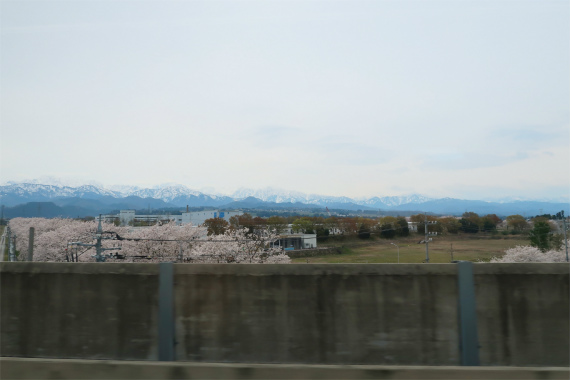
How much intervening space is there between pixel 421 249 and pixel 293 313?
116 metres

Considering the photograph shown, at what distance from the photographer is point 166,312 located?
5.15 m

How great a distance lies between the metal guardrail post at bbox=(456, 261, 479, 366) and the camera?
191 inches

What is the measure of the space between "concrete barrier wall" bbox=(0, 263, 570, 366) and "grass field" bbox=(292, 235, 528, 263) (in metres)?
84.3

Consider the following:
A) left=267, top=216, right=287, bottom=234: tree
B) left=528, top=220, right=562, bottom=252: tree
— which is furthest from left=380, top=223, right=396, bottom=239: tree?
left=528, top=220, right=562, bottom=252: tree

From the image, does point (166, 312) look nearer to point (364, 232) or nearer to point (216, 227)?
point (216, 227)

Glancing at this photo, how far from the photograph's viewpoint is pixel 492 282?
5.04 m

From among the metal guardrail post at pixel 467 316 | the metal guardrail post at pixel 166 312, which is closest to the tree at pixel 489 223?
the metal guardrail post at pixel 467 316

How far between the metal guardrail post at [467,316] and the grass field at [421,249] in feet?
277

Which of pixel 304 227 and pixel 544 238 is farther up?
pixel 304 227

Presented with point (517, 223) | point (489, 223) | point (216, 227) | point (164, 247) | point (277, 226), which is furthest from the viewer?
point (489, 223)

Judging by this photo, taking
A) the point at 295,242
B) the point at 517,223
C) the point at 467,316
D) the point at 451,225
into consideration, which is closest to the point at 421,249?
the point at 451,225

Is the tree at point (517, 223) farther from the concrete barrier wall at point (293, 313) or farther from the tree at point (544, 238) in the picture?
the concrete barrier wall at point (293, 313)

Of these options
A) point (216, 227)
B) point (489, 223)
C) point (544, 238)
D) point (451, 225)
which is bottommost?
point (544, 238)

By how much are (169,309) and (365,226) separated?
429ft
